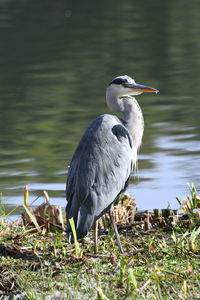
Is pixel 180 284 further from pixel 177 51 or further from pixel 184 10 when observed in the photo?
pixel 184 10

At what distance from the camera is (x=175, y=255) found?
480 cm

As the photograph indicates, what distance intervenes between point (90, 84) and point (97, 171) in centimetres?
825

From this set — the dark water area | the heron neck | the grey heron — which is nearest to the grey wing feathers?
the grey heron

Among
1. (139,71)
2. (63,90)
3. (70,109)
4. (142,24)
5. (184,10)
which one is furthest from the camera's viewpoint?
(184,10)

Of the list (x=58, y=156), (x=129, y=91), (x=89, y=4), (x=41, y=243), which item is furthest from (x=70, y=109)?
(x=89, y=4)

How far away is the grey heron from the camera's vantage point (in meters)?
5.20

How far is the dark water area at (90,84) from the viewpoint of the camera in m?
8.00

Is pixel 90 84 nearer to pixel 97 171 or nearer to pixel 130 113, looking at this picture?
pixel 130 113

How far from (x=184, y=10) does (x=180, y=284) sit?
19358 mm

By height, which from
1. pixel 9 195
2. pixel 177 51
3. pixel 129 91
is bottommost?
pixel 9 195

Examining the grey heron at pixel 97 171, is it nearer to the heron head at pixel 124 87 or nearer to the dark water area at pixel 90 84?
the heron head at pixel 124 87

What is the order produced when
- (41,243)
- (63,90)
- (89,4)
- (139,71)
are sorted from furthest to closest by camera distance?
(89,4), (139,71), (63,90), (41,243)

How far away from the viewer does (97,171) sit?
5.35 meters

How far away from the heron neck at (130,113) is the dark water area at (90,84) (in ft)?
3.85
